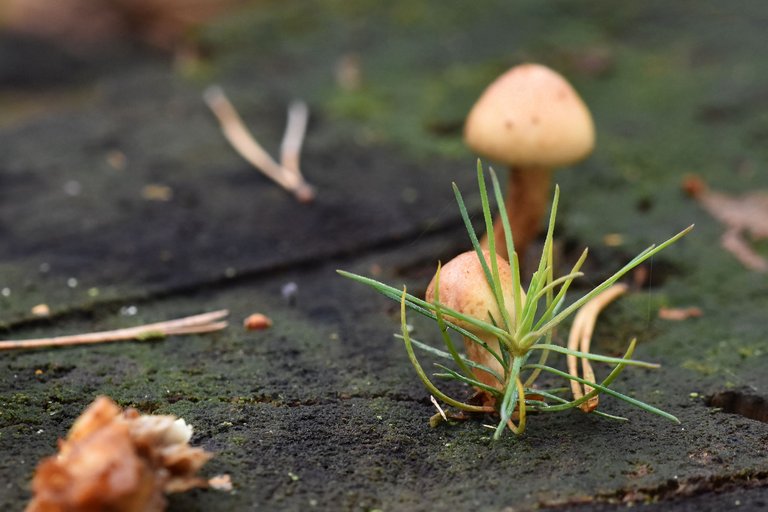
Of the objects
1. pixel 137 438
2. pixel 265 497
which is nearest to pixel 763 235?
pixel 265 497

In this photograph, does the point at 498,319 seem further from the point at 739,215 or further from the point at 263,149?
the point at 263,149

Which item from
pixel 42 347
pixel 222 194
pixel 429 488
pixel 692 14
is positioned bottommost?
pixel 429 488

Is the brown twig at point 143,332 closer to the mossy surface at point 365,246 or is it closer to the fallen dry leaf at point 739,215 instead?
the mossy surface at point 365,246

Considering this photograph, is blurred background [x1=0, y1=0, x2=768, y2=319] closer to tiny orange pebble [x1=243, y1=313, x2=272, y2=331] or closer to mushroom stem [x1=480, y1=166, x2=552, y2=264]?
mushroom stem [x1=480, y1=166, x2=552, y2=264]

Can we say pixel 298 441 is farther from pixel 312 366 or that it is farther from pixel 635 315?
pixel 635 315

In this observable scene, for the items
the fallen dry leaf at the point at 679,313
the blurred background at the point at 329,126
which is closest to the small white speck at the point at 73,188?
the blurred background at the point at 329,126

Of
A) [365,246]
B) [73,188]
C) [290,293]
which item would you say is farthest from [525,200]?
[73,188]
